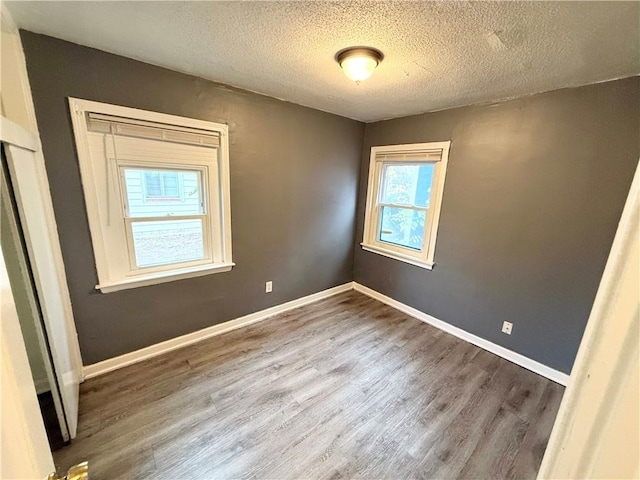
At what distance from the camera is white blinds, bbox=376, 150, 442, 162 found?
2749mm

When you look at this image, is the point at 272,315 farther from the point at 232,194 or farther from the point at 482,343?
the point at 482,343

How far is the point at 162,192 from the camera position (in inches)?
83.7

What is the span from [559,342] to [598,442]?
2342 mm

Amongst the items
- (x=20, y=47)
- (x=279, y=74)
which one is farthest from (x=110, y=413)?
(x=279, y=74)

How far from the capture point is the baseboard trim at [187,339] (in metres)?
2.05

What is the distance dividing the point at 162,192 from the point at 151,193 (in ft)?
0.25

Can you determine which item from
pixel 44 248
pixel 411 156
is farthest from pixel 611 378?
pixel 411 156

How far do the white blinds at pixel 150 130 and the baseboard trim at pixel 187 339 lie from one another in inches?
66.1

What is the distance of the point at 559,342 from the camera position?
216 cm

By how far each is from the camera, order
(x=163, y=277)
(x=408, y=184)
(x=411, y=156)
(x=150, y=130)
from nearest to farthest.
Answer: (x=150, y=130) < (x=163, y=277) < (x=411, y=156) < (x=408, y=184)

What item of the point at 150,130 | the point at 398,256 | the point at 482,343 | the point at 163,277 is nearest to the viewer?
the point at 150,130

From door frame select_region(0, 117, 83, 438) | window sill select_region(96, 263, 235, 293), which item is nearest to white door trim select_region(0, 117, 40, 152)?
door frame select_region(0, 117, 83, 438)

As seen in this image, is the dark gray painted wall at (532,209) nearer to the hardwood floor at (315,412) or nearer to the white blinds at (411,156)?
the white blinds at (411,156)

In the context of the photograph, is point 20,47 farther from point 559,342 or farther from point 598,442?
point 559,342
